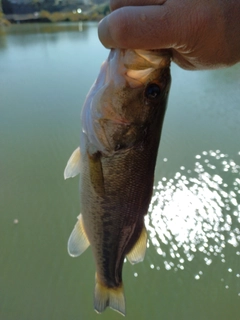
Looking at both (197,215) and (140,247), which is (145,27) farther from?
(197,215)

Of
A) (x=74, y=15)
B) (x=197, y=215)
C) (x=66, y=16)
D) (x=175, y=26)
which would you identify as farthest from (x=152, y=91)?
(x=66, y=16)

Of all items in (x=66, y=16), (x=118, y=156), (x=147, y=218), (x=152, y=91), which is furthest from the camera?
(x=66, y=16)

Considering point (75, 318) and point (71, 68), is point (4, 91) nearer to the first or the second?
point (71, 68)

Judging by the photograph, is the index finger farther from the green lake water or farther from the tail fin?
the green lake water

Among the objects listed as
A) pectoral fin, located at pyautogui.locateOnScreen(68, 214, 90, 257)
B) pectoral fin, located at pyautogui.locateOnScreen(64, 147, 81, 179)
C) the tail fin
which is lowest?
the tail fin

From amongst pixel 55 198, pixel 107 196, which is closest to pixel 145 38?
pixel 107 196

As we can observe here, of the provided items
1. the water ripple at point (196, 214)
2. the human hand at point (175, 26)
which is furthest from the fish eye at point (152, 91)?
the water ripple at point (196, 214)

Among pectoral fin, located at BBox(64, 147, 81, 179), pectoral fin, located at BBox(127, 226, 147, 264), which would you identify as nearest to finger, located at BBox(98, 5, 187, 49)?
pectoral fin, located at BBox(64, 147, 81, 179)
